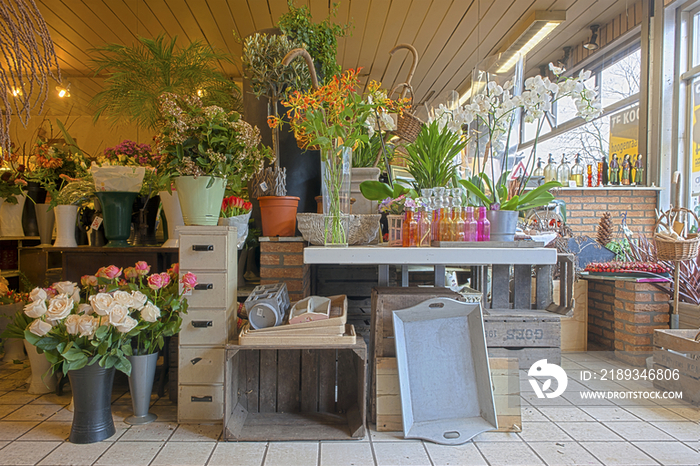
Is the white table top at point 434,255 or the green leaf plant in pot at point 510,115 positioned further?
the green leaf plant in pot at point 510,115

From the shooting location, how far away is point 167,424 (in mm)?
2205

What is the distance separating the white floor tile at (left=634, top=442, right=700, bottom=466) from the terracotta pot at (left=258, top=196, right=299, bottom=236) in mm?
1947

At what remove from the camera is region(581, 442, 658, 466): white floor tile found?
184 cm

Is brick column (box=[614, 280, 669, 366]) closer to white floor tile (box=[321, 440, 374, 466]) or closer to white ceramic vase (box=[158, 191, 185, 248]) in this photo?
white floor tile (box=[321, 440, 374, 466])

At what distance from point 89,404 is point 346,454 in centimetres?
114

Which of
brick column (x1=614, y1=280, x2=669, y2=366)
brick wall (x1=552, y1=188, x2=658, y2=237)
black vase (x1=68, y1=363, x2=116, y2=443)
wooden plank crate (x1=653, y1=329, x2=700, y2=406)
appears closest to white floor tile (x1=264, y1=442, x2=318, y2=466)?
black vase (x1=68, y1=363, x2=116, y2=443)

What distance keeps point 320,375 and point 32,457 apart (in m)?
1.25

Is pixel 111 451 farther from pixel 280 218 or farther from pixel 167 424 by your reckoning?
pixel 280 218

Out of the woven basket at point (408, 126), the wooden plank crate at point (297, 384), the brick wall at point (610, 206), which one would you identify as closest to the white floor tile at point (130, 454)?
the wooden plank crate at point (297, 384)

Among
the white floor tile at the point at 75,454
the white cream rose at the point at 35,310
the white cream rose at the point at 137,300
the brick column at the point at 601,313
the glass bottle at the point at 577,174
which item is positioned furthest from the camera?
the glass bottle at the point at 577,174

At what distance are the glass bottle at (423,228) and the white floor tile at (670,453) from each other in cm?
126

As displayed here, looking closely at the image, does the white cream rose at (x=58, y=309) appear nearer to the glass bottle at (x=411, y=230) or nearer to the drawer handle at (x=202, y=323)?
the drawer handle at (x=202, y=323)

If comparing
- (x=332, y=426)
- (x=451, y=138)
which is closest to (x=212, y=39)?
(x=451, y=138)

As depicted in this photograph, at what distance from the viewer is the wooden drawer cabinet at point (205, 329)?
2.21 meters
